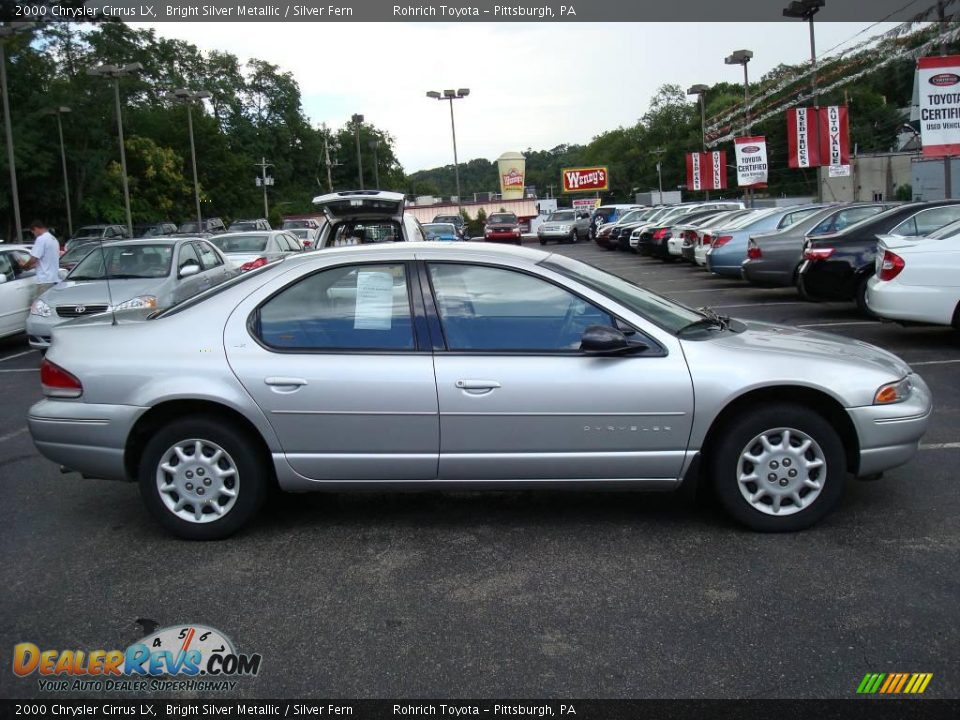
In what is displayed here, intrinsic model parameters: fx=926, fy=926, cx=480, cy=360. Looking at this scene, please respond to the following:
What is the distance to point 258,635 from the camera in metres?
3.80

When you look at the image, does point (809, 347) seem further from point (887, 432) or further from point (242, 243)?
point (242, 243)

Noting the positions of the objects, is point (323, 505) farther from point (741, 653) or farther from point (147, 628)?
point (741, 653)

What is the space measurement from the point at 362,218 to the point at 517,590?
796 centimetres

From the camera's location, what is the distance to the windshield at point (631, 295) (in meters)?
4.89

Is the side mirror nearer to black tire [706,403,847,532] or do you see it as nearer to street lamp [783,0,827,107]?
black tire [706,403,847,532]

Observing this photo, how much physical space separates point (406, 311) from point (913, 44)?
3352 centimetres

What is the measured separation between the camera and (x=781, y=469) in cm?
Result: 467

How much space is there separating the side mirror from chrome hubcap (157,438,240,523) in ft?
6.30

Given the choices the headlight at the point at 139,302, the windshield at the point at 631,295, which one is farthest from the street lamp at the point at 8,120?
the windshield at the point at 631,295

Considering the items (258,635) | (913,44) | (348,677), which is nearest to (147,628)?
(258,635)

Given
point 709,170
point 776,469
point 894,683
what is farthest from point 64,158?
point 894,683

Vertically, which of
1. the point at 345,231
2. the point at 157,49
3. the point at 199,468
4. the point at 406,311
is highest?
the point at 157,49

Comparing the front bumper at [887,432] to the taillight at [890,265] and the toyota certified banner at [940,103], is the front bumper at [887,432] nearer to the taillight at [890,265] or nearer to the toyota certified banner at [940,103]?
the taillight at [890,265]

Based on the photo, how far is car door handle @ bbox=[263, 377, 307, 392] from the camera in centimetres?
470
